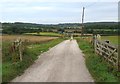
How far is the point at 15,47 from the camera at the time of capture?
17.7m

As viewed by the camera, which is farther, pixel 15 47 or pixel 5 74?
pixel 15 47

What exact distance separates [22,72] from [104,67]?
379cm

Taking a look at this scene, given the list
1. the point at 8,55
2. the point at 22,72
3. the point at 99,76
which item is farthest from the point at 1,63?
the point at 99,76

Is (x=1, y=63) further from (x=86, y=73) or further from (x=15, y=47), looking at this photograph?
(x=86, y=73)

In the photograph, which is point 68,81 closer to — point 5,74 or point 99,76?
point 99,76

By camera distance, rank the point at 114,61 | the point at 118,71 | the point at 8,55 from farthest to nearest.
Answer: the point at 8,55 < the point at 114,61 < the point at 118,71

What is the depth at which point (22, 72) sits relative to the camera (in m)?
13.3

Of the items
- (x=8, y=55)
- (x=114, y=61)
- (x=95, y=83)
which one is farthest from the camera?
(x=8, y=55)

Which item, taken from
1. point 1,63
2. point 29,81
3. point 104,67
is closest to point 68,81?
point 29,81

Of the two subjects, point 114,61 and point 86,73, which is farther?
point 114,61

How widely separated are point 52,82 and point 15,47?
24.3ft

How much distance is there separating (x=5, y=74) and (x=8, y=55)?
16.6 ft

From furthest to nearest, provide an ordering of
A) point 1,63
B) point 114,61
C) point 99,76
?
point 1,63 < point 114,61 < point 99,76

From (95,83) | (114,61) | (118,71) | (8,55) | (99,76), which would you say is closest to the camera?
(95,83)
